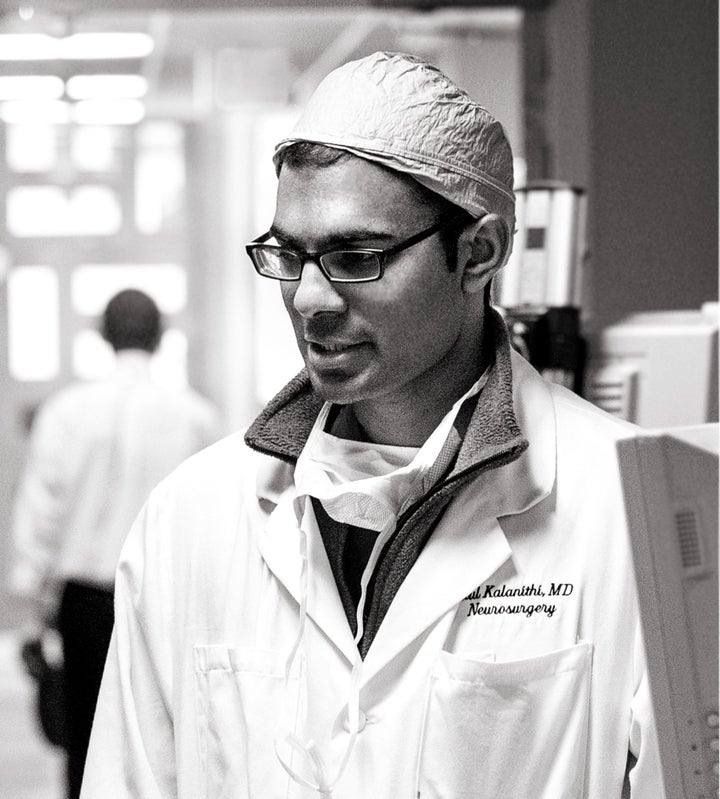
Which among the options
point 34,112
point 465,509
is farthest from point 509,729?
point 34,112

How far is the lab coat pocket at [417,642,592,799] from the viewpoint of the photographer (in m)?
1.31

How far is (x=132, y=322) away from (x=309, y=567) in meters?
2.70

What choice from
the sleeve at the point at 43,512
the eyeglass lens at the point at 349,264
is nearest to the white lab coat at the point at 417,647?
the eyeglass lens at the point at 349,264

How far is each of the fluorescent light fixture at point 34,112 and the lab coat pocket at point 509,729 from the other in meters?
5.74

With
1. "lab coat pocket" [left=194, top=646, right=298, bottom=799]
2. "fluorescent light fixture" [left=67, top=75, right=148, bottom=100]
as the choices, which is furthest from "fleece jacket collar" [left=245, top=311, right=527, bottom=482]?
"fluorescent light fixture" [left=67, top=75, right=148, bottom=100]

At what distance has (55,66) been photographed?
20.0 feet

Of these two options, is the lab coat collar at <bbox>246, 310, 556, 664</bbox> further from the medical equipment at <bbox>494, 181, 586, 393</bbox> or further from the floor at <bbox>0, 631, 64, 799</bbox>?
the floor at <bbox>0, 631, 64, 799</bbox>

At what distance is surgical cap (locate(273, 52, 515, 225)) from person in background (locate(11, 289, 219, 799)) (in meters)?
2.47

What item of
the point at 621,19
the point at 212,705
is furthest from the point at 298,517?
the point at 621,19

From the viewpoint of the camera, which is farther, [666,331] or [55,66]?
[55,66]

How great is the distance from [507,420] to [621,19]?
239 centimetres

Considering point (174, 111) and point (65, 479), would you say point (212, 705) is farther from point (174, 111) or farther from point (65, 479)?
point (174, 111)

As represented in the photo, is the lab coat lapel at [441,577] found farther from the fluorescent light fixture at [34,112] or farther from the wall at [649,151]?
the fluorescent light fixture at [34,112]

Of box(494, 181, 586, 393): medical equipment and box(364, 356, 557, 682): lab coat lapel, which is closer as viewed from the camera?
box(364, 356, 557, 682): lab coat lapel
